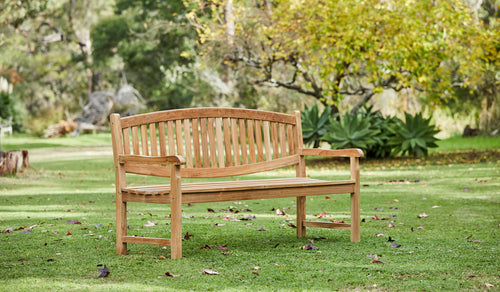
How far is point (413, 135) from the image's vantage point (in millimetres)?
13633

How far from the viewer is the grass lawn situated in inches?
133

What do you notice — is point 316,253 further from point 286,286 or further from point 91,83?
point 91,83

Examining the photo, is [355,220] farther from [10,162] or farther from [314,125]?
[314,125]

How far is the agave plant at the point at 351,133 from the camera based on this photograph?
1305 cm

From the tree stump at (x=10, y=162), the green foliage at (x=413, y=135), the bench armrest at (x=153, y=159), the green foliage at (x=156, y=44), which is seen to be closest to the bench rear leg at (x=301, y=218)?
the bench armrest at (x=153, y=159)

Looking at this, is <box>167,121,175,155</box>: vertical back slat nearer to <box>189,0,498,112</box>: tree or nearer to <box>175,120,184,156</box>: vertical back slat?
<box>175,120,184,156</box>: vertical back slat

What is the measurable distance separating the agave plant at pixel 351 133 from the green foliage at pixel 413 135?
656 mm

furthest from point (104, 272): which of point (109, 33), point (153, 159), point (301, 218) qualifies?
point (109, 33)

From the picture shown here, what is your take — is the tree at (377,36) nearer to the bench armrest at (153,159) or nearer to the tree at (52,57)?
the bench armrest at (153,159)

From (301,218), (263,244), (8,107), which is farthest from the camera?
(8,107)

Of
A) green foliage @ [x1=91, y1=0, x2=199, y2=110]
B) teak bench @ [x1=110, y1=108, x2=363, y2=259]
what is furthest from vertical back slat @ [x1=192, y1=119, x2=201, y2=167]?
green foliage @ [x1=91, y1=0, x2=199, y2=110]

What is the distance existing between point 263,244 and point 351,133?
902cm

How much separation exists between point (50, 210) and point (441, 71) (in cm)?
1032

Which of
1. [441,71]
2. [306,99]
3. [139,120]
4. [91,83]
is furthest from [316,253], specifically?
[91,83]
